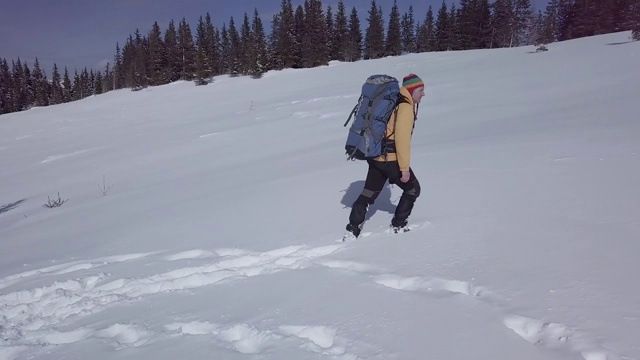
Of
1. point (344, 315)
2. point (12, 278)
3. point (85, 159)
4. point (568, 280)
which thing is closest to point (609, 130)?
point (568, 280)

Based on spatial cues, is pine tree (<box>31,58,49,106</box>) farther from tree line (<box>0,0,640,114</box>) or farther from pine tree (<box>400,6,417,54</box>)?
pine tree (<box>400,6,417,54</box>)

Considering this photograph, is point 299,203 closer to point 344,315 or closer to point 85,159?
point 344,315

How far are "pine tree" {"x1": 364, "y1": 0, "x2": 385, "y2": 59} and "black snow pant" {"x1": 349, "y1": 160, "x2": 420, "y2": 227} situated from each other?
6097cm

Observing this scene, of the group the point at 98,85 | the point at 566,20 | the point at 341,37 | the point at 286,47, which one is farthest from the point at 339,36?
the point at 98,85

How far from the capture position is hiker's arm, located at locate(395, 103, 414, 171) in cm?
389

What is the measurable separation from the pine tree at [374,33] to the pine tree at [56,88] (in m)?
61.1

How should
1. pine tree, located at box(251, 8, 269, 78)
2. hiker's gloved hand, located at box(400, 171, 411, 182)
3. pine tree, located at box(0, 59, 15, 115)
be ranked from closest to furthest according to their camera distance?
hiker's gloved hand, located at box(400, 171, 411, 182), pine tree, located at box(251, 8, 269, 78), pine tree, located at box(0, 59, 15, 115)

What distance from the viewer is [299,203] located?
590cm

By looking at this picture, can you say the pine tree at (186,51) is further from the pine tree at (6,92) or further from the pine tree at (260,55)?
the pine tree at (6,92)

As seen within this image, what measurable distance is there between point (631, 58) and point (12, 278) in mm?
17779

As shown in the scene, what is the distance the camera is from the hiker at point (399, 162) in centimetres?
391

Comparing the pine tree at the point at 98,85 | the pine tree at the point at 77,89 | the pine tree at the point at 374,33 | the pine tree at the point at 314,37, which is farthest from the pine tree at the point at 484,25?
the pine tree at the point at 77,89

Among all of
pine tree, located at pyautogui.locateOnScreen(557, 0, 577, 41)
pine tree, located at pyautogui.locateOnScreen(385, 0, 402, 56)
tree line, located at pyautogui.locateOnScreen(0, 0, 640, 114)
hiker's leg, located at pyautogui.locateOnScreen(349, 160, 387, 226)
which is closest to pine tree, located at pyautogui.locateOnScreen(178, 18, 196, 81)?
tree line, located at pyautogui.locateOnScreen(0, 0, 640, 114)

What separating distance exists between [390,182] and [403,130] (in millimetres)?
604
